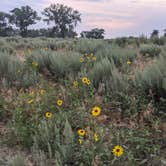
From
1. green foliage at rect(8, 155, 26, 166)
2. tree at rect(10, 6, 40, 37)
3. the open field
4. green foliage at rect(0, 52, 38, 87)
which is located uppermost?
tree at rect(10, 6, 40, 37)

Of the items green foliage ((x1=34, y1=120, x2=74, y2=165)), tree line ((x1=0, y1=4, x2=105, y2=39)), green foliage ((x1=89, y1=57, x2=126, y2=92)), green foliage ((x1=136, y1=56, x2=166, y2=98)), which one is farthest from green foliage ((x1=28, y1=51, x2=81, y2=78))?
tree line ((x1=0, y1=4, x2=105, y2=39))

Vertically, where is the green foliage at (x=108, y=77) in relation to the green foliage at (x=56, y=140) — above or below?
above

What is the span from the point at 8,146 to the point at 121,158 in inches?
48.4

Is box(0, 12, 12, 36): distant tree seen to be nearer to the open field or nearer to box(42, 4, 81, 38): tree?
box(42, 4, 81, 38): tree

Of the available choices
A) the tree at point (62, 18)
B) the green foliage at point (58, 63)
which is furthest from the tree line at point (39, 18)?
the green foliage at point (58, 63)

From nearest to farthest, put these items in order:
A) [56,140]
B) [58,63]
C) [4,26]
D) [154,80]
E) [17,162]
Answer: [17,162]
[56,140]
[154,80]
[58,63]
[4,26]

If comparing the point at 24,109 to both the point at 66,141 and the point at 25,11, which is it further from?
the point at 25,11

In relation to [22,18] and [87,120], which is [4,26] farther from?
[87,120]

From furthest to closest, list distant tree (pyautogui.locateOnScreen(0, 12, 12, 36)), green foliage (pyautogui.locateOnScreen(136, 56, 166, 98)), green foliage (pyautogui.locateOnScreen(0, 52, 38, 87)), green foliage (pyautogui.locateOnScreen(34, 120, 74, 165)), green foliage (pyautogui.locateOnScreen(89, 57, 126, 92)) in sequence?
distant tree (pyautogui.locateOnScreen(0, 12, 12, 36))
green foliage (pyautogui.locateOnScreen(0, 52, 38, 87))
green foliage (pyautogui.locateOnScreen(89, 57, 126, 92))
green foliage (pyautogui.locateOnScreen(136, 56, 166, 98))
green foliage (pyautogui.locateOnScreen(34, 120, 74, 165))

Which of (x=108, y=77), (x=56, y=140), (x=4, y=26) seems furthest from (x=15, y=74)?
(x=4, y=26)

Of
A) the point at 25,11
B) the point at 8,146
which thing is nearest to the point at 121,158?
the point at 8,146

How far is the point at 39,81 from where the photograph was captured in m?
5.22

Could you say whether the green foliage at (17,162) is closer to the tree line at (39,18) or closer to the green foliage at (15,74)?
the green foliage at (15,74)

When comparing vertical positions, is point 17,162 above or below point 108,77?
below
